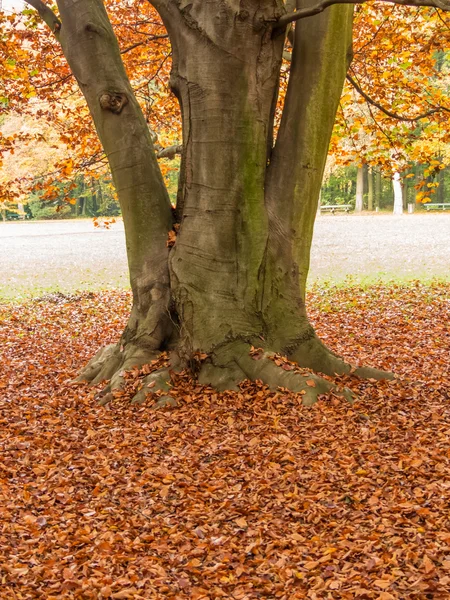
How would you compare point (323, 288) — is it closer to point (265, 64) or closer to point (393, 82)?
point (393, 82)

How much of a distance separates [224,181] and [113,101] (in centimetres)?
147

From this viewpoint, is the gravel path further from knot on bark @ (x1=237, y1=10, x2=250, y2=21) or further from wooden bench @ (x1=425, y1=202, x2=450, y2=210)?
knot on bark @ (x1=237, y1=10, x2=250, y2=21)

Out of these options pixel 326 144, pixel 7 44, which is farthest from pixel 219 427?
pixel 7 44

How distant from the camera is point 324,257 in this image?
2159cm

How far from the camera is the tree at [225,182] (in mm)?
6211

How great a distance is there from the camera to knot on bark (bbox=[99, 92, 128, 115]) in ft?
21.6

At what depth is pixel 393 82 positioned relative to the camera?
11227 mm

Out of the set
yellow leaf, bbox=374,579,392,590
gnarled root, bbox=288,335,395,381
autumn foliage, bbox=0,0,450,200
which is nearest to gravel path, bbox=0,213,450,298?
autumn foliage, bbox=0,0,450,200

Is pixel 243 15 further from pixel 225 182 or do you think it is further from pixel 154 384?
pixel 154 384

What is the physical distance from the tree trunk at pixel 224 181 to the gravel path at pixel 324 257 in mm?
9714

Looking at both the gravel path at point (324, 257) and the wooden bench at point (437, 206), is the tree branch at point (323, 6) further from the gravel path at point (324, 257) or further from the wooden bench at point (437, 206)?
the wooden bench at point (437, 206)

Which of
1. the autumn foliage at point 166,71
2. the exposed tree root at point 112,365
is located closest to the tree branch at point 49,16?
the autumn foliage at point 166,71

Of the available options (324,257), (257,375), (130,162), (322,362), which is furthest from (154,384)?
(324,257)

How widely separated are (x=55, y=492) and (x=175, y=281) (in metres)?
2.53
